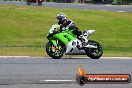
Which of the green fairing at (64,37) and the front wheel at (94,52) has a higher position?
the green fairing at (64,37)

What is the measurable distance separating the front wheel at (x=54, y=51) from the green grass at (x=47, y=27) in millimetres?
4604

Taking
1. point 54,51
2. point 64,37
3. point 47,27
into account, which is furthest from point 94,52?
point 47,27

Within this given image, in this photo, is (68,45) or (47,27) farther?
(47,27)

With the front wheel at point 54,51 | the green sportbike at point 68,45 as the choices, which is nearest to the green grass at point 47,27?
the green sportbike at point 68,45

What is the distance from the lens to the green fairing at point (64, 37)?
15.2 meters

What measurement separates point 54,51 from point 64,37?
0.67 m

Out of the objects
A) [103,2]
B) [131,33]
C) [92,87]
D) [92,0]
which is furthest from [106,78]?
[92,0]

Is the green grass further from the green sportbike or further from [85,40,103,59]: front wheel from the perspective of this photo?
[85,40,103,59]: front wheel

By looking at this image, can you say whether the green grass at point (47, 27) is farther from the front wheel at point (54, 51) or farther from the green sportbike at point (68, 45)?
the front wheel at point (54, 51)

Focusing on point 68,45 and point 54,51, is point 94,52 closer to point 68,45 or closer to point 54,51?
point 68,45

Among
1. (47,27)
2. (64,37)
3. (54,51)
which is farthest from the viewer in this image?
(47,27)

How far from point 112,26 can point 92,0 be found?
55618 mm

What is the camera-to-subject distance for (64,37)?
1533 cm

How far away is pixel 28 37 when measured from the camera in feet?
83.8
